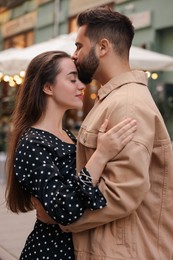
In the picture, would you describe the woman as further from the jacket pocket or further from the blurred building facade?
the blurred building facade

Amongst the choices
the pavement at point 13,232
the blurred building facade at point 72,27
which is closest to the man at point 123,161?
the pavement at point 13,232

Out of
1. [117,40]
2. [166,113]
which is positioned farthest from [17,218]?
[166,113]

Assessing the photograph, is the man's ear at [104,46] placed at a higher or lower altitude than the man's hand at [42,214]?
higher

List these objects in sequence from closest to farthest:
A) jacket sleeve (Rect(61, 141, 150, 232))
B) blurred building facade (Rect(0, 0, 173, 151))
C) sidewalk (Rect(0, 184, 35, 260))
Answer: jacket sleeve (Rect(61, 141, 150, 232)) → sidewalk (Rect(0, 184, 35, 260)) → blurred building facade (Rect(0, 0, 173, 151))

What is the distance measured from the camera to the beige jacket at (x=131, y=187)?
182cm

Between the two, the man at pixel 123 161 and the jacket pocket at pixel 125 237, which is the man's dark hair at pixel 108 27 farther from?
the jacket pocket at pixel 125 237

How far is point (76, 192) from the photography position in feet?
6.19

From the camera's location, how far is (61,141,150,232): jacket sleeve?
1809 mm

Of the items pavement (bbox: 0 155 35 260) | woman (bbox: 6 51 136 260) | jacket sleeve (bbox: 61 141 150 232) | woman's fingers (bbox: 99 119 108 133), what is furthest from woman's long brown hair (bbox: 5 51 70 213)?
pavement (bbox: 0 155 35 260)

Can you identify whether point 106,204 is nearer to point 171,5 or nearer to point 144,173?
point 144,173

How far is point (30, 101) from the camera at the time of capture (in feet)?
7.48

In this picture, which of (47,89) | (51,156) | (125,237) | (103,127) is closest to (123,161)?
(103,127)

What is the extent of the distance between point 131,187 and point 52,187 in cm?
33

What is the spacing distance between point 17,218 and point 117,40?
5071 millimetres
